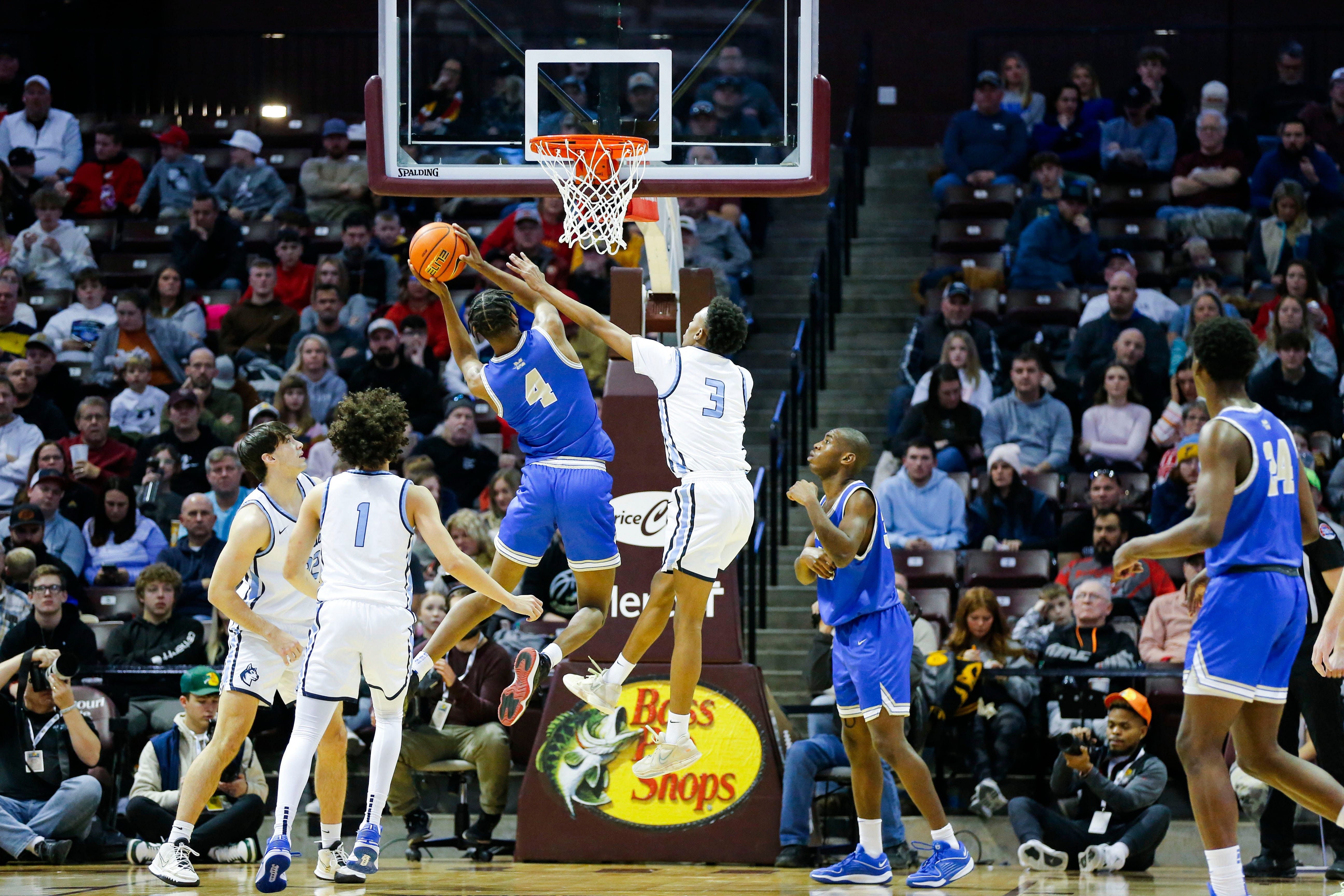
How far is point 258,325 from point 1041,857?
835cm

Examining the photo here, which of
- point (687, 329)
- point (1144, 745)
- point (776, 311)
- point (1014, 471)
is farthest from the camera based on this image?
point (776, 311)

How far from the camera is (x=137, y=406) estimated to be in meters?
13.4

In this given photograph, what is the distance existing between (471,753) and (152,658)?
7.55 ft

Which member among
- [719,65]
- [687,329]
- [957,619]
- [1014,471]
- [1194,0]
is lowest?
[957,619]

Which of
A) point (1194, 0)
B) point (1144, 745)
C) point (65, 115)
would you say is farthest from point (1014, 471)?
point (65, 115)

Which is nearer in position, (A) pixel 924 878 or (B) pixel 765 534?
(A) pixel 924 878

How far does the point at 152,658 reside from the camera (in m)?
10.5

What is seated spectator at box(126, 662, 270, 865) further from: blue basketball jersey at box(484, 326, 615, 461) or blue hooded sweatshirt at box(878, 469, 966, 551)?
blue hooded sweatshirt at box(878, 469, 966, 551)

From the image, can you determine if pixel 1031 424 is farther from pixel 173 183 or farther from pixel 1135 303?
pixel 173 183

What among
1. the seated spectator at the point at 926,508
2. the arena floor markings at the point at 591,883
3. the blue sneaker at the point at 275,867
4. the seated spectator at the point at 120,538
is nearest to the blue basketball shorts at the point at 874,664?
the arena floor markings at the point at 591,883

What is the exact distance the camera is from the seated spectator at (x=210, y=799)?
29.9ft

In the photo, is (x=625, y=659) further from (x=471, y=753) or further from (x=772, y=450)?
(x=772, y=450)

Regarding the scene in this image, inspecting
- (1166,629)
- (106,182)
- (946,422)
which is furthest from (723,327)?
(106,182)

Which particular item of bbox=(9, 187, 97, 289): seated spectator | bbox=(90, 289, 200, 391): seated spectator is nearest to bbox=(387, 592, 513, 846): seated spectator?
bbox=(90, 289, 200, 391): seated spectator
